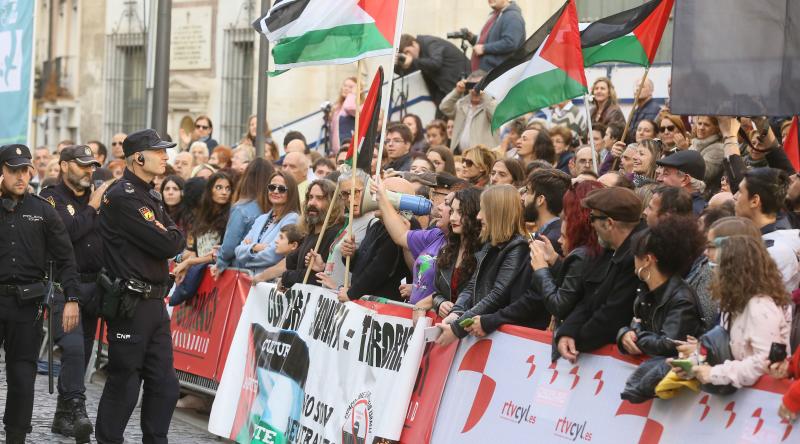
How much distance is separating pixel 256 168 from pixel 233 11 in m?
14.7

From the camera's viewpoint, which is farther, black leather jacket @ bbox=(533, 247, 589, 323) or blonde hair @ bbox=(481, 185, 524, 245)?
blonde hair @ bbox=(481, 185, 524, 245)

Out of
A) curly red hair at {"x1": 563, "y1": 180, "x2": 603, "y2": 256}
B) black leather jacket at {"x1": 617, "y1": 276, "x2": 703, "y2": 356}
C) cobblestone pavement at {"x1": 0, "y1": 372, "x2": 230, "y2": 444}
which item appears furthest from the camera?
cobblestone pavement at {"x1": 0, "y1": 372, "x2": 230, "y2": 444}

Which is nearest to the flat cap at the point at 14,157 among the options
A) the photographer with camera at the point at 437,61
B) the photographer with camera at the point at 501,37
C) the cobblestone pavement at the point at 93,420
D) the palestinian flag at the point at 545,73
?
the cobblestone pavement at the point at 93,420

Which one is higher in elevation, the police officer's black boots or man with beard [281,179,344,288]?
man with beard [281,179,344,288]

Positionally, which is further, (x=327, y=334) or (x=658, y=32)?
(x=658, y=32)

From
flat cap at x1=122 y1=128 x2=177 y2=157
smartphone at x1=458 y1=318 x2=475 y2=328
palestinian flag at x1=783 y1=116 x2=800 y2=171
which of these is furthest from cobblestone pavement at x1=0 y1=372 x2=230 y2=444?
palestinian flag at x1=783 y1=116 x2=800 y2=171

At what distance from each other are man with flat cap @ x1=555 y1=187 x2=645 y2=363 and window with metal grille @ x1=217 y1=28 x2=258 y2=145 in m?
19.5

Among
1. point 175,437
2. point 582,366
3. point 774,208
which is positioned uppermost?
point 774,208

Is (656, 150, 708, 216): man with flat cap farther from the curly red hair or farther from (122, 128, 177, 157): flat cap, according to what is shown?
(122, 128, 177, 157): flat cap

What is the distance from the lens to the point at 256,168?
12.4 metres

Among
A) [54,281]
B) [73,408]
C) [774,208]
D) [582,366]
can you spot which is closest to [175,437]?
[73,408]

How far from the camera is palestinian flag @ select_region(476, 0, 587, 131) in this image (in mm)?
10484

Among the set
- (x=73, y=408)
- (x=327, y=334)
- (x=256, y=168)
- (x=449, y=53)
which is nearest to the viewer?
(x=327, y=334)

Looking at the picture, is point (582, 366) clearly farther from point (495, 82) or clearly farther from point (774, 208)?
point (495, 82)
